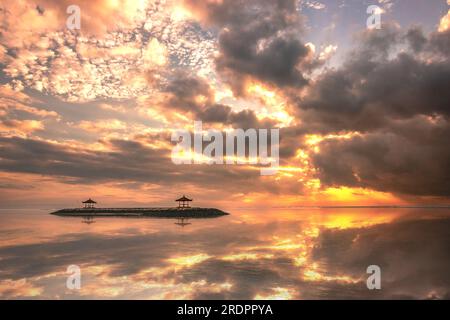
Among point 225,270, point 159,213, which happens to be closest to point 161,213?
point 159,213

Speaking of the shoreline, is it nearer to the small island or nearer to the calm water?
the small island

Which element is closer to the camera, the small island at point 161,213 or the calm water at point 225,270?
the calm water at point 225,270

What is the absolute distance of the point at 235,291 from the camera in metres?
20.2

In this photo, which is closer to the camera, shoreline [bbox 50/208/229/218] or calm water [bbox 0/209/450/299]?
calm water [bbox 0/209/450/299]

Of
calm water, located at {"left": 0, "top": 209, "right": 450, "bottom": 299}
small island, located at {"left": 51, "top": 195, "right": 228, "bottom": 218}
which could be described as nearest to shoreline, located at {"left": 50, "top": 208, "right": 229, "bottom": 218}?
small island, located at {"left": 51, "top": 195, "right": 228, "bottom": 218}

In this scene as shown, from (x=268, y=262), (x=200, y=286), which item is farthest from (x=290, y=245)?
(x=200, y=286)

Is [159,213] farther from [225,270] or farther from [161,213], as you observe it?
[225,270]

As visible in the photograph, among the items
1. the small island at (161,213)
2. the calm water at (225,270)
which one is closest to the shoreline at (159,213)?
the small island at (161,213)

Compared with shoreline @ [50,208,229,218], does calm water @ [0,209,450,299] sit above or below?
above

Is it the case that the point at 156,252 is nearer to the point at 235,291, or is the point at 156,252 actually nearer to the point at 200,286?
the point at 200,286

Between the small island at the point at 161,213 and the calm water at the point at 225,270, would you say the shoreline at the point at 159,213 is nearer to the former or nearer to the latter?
the small island at the point at 161,213
